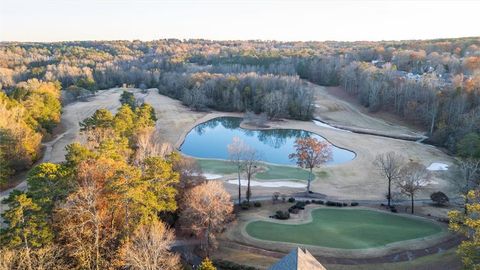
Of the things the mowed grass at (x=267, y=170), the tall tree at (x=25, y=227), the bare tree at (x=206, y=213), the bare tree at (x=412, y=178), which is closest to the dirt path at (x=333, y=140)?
the mowed grass at (x=267, y=170)

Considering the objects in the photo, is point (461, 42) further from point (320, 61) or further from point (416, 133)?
point (416, 133)

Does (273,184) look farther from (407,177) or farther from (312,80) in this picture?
(312,80)

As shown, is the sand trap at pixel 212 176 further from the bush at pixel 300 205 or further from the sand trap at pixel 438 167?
the sand trap at pixel 438 167

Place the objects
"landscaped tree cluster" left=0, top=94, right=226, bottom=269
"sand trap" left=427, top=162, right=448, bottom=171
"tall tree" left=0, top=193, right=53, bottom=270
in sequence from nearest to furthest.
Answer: "tall tree" left=0, top=193, right=53, bottom=270 → "landscaped tree cluster" left=0, top=94, right=226, bottom=269 → "sand trap" left=427, top=162, right=448, bottom=171

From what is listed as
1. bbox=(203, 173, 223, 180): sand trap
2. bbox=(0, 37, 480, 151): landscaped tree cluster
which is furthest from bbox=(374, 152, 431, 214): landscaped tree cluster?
bbox=(0, 37, 480, 151): landscaped tree cluster

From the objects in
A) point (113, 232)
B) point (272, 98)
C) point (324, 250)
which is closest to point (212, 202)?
point (113, 232)

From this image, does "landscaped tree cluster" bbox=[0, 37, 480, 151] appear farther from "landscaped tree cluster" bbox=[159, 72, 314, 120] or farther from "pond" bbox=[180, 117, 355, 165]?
"pond" bbox=[180, 117, 355, 165]
